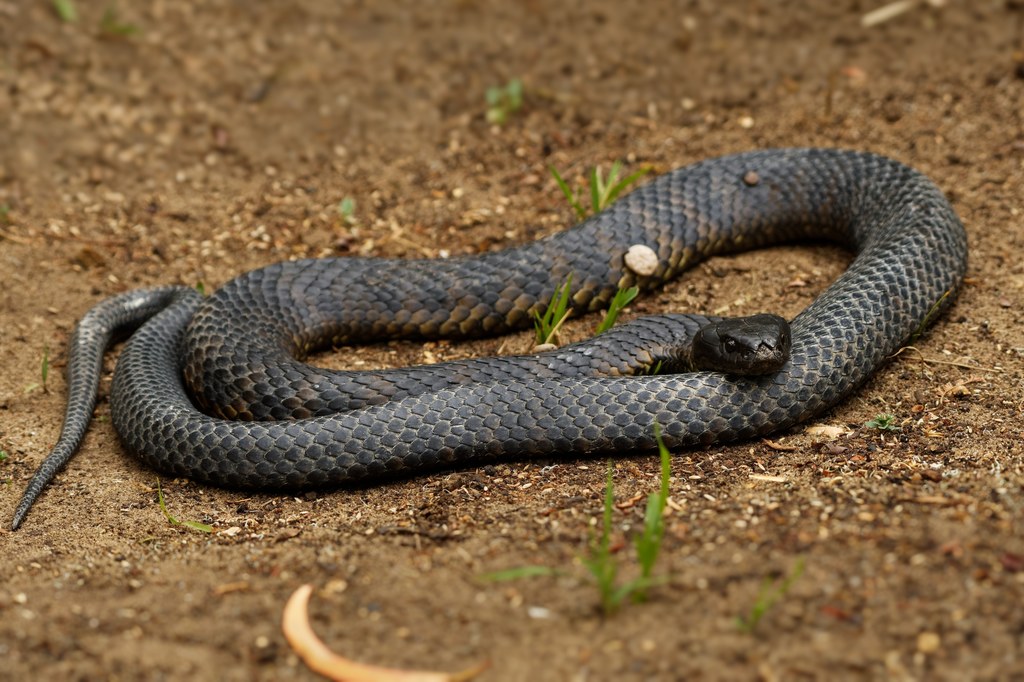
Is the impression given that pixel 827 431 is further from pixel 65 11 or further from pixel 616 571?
pixel 65 11

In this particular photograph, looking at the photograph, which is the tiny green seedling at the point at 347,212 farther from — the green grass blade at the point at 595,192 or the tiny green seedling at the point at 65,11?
the tiny green seedling at the point at 65,11

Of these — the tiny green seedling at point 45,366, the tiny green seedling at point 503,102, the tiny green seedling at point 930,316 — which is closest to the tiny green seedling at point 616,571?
the tiny green seedling at point 930,316

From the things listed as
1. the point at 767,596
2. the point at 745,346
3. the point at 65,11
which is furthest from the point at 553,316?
the point at 65,11

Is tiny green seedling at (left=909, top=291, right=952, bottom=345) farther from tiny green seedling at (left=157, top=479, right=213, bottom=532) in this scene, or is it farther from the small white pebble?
tiny green seedling at (left=157, top=479, right=213, bottom=532)

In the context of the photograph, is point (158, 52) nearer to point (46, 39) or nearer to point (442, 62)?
point (46, 39)

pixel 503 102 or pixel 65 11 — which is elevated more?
pixel 65 11
